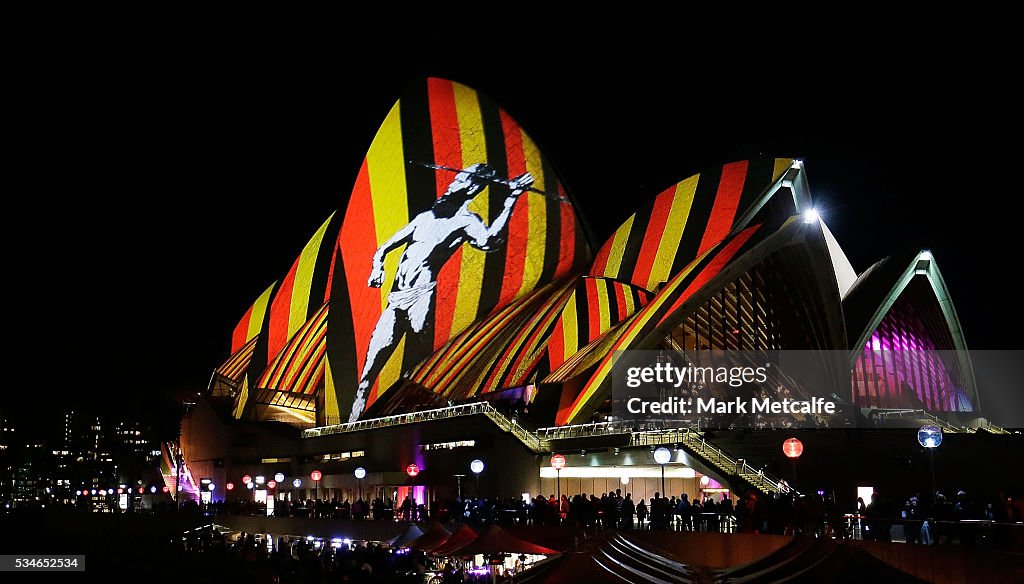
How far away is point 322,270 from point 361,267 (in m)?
Answer: 10.5

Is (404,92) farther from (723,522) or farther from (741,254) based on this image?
(723,522)

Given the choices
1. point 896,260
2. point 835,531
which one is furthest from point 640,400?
point 835,531

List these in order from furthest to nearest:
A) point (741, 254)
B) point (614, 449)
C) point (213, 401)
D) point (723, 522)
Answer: point (213, 401)
point (741, 254)
point (614, 449)
point (723, 522)

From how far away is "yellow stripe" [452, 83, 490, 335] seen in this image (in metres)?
38.8

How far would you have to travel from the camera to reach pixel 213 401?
47438 millimetres

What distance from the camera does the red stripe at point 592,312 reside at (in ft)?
107

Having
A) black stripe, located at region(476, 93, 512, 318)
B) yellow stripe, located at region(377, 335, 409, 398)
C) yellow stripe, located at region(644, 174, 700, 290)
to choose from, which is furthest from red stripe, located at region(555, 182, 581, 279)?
yellow stripe, located at region(377, 335, 409, 398)

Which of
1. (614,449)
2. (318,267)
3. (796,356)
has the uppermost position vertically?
(318,267)

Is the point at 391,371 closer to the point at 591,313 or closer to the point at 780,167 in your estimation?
the point at 591,313

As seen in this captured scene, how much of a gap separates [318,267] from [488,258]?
41.1 feet

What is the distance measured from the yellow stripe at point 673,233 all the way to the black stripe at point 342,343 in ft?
36.8

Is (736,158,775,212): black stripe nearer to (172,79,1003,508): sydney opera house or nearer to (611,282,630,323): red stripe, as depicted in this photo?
(172,79,1003,508): sydney opera house

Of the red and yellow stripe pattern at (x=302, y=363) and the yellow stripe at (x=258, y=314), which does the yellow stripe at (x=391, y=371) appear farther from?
the yellow stripe at (x=258, y=314)

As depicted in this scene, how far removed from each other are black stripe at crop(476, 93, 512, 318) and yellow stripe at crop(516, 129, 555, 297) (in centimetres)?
90
